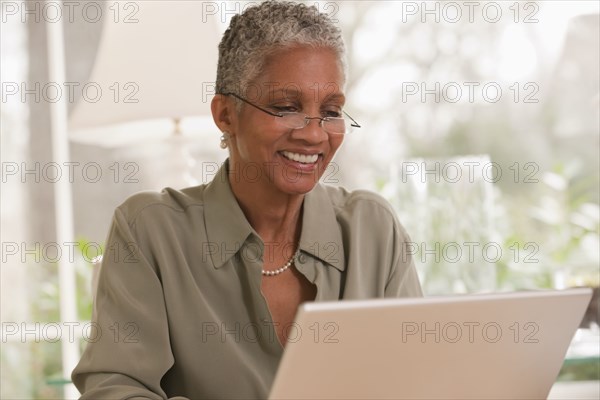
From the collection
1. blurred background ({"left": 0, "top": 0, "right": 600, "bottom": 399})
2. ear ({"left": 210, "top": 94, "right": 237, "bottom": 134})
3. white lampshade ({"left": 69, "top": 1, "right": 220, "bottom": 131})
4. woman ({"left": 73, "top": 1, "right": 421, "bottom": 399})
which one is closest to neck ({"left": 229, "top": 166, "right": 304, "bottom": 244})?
woman ({"left": 73, "top": 1, "right": 421, "bottom": 399})

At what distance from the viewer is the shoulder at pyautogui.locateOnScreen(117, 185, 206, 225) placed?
1.76 metres

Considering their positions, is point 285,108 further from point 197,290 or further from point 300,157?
point 197,290

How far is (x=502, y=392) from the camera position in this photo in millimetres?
1268

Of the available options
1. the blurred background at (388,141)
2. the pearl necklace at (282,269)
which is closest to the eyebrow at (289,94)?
the pearl necklace at (282,269)

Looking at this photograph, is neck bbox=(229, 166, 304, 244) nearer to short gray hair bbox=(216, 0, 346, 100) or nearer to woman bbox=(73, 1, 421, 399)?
woman bbox=(73, 1, 421, 399)

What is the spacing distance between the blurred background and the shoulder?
1.75 m

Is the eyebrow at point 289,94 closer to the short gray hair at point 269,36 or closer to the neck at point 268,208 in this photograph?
the short gray hair at point 269,36

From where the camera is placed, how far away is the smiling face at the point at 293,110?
68.3 inches

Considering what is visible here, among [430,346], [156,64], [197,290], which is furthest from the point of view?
[156,64]

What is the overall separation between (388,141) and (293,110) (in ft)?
6.61

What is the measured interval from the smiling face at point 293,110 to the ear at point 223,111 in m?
0.07

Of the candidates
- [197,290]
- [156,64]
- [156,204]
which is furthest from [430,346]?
[156,64]

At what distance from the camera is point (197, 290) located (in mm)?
1704

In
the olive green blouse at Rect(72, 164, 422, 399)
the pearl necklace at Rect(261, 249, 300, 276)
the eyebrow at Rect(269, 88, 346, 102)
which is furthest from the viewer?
the pearl necklace at Rect(261, 249, 300, 276)
